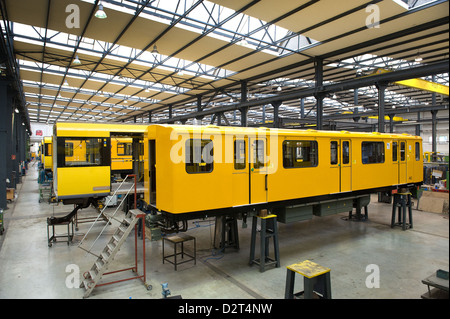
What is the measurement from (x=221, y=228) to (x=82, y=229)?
5.49 meters

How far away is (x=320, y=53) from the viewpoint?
37.5 feet

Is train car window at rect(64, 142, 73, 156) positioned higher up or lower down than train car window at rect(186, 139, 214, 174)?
higher up

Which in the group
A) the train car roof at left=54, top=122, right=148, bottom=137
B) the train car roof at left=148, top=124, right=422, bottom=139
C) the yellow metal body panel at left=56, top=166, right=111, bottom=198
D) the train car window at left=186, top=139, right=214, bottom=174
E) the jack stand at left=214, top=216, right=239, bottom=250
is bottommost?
the jack stand at left=214, top=216, right=239, bottom=250

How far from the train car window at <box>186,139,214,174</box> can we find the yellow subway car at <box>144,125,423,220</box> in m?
0.02

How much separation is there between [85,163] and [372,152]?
364 inches

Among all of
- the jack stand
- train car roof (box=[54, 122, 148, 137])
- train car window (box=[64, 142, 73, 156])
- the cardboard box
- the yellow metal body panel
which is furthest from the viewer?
the cardboard box

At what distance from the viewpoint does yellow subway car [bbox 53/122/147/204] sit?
8.57 meters

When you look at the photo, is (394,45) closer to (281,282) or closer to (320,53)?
(320,53)

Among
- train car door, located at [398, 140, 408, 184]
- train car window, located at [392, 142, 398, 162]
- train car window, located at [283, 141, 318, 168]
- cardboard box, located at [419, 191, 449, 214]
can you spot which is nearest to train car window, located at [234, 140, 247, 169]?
train car window, located at [283, 141, 318, 168]

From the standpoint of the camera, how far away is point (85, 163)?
9086 mm

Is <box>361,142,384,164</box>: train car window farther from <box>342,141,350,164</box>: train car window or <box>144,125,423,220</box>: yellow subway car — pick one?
<box>342,141,350,164</box>: train car window

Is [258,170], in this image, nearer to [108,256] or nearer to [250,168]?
[250,168]

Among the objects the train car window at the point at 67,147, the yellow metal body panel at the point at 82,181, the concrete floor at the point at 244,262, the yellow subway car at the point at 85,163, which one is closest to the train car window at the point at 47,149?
the train car window at the point at 67,147
